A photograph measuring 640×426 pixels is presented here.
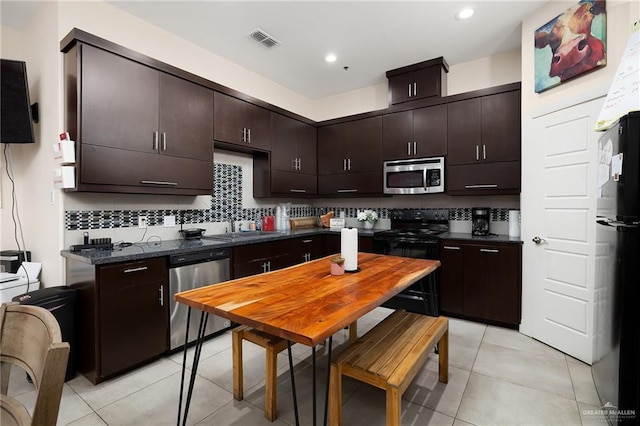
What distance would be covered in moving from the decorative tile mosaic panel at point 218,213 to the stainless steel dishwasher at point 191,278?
74 cm

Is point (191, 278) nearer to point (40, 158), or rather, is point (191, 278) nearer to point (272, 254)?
point (272, 254)

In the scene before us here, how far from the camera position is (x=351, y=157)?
4418 mm

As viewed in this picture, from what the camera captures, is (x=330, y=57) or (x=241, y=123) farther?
(x=330, y=57)

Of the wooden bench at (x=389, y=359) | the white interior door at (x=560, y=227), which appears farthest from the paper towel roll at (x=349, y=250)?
the white interior door at (x=560, y=227)

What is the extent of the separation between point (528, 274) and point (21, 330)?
11.8 ft

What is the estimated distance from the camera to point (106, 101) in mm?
2387

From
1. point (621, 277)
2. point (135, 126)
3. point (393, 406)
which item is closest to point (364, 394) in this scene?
point (393, 406)

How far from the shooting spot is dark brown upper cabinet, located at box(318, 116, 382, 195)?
4192mm

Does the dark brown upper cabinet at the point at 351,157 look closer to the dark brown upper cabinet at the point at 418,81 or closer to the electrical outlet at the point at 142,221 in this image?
the dark brown upper cabinet at the point at 418,81

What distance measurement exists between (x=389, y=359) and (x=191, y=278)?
1834mm

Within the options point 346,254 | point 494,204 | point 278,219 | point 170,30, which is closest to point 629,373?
point 346,254

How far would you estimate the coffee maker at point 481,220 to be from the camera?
347 centimetres

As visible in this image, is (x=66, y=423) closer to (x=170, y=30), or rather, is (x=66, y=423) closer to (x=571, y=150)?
(x=170, y=30)

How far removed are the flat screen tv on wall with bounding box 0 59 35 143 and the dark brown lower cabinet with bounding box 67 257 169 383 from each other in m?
1.17
